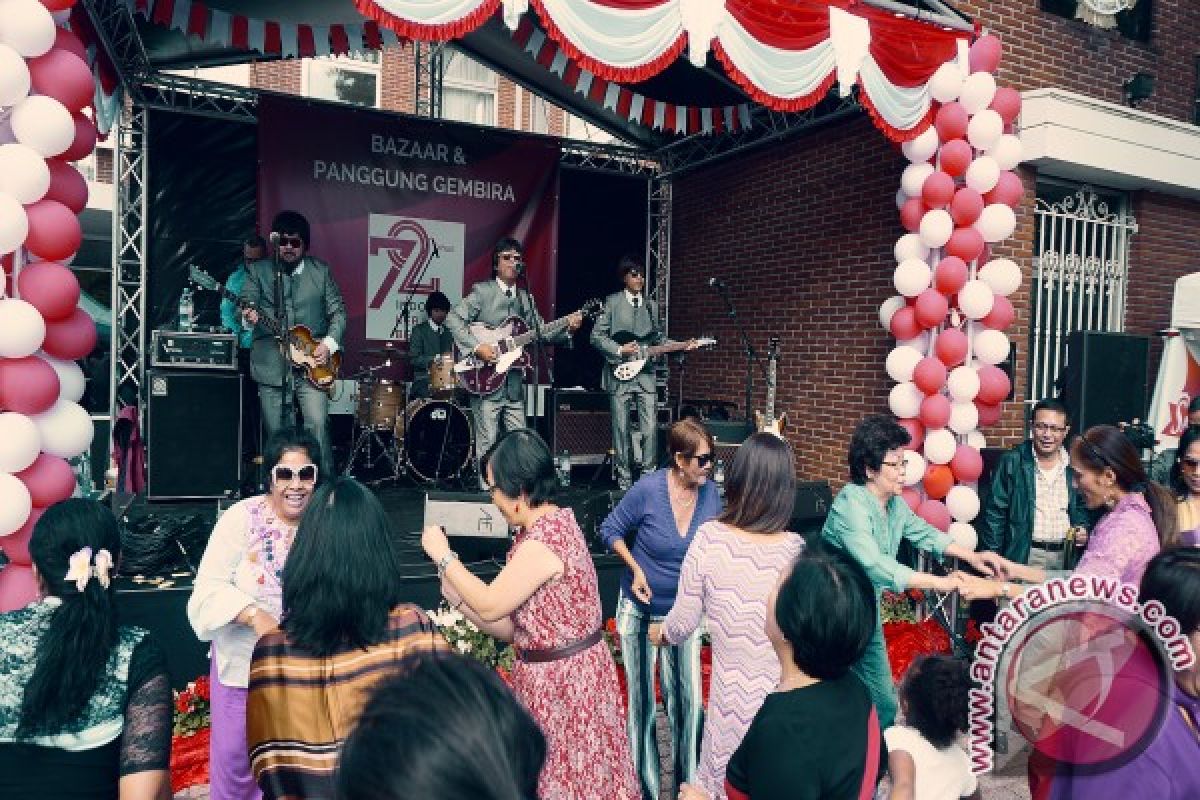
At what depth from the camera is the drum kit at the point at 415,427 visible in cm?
862

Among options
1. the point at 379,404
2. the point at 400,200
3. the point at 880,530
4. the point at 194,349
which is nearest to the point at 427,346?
the point at 379,404

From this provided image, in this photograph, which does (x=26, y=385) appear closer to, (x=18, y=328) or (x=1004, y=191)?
(x=18, y=328)

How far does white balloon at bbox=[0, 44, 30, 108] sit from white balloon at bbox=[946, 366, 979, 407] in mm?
5755

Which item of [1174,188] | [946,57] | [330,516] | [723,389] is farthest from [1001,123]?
[330,516]

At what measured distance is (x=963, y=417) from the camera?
6340 millimetres

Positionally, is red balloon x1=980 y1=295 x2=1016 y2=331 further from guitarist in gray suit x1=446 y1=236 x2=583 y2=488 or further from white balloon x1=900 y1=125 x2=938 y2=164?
guitarist in gray suit x1=446 y1=236 x2=583 y2=488

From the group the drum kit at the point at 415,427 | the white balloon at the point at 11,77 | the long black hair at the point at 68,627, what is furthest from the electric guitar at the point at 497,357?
the long black hair at the point at 68,627

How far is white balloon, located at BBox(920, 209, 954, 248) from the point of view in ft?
20.5

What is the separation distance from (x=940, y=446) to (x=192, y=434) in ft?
18.6

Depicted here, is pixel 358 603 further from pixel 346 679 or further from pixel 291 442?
pixel 291 442

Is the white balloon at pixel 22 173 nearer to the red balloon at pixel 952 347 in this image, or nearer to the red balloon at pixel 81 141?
the red balloon at pixel 81 141

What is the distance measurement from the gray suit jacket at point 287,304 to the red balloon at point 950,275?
4487mm

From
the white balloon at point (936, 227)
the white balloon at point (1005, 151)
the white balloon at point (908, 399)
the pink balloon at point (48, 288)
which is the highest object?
Answer: the white balloon at point (1005, 151)

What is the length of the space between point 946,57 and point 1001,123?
24.0 inches
